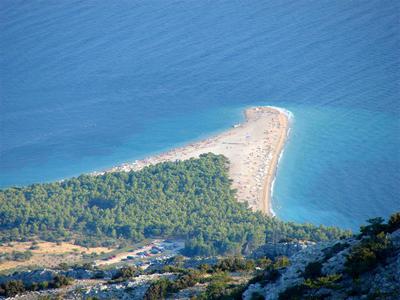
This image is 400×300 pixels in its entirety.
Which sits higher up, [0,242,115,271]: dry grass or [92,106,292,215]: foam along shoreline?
[92,106,292,215]: foam along shoreline

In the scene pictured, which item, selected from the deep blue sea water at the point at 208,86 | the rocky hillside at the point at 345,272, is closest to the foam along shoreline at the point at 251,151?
the deep blue sea water at the point at 208,86

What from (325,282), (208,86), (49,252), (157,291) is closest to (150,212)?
(49,252)

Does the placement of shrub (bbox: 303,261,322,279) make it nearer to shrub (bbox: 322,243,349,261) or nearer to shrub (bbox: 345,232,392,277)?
shrub (bbox: 322,243,349,261)

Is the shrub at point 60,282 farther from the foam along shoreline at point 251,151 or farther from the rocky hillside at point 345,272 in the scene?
the foam along shoreline at point 251,151

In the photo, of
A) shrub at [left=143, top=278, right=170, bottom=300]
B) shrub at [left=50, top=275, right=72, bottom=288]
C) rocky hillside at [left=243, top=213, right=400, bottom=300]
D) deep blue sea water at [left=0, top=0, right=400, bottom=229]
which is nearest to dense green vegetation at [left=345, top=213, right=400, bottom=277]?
rocky hillside at [left=243, top=213, right=400, bottom=300]

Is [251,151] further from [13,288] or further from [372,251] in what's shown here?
[372,251]

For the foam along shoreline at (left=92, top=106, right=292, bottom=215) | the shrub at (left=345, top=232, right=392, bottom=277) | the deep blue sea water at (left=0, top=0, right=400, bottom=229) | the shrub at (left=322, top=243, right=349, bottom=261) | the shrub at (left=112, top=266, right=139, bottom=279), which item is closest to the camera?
the shrub at (left=345, top=232, right=392, bottom=277)

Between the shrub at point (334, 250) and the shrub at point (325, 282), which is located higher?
the shrub at point (334, 250)
